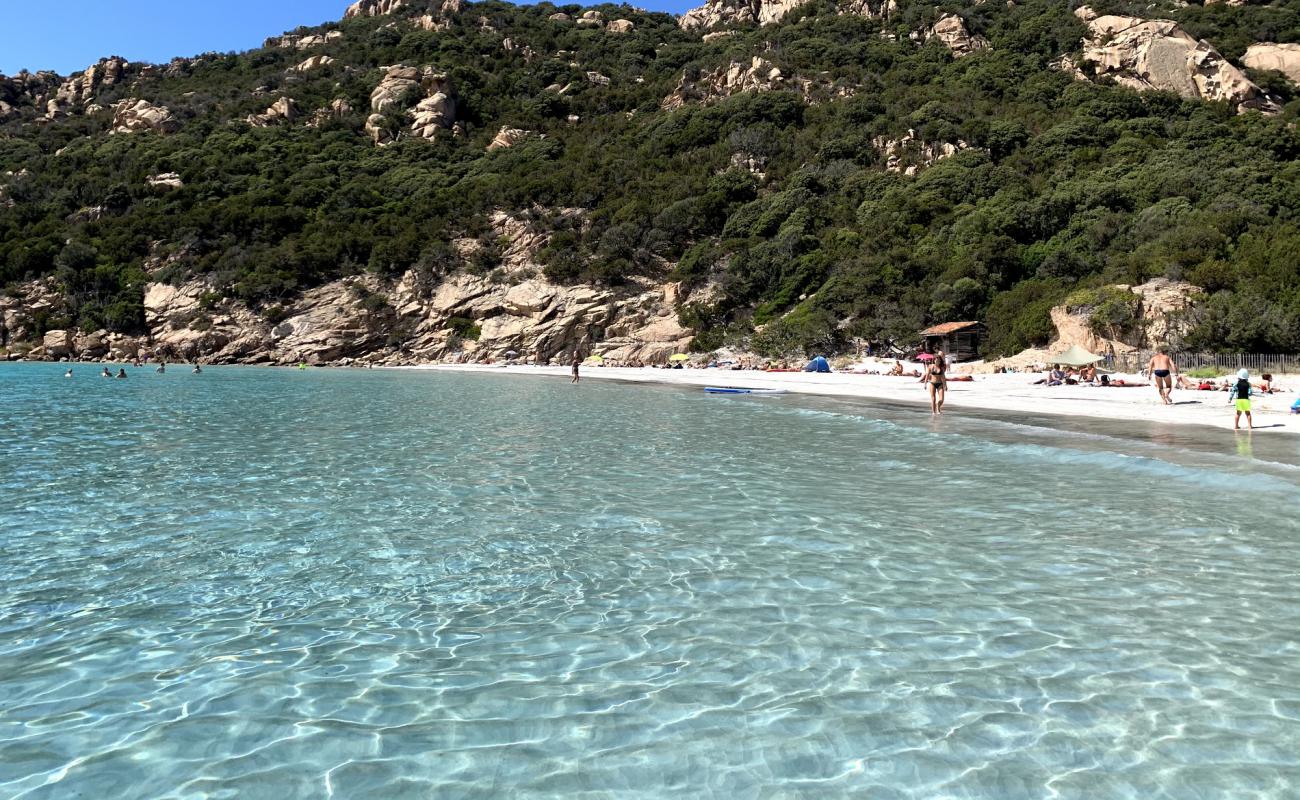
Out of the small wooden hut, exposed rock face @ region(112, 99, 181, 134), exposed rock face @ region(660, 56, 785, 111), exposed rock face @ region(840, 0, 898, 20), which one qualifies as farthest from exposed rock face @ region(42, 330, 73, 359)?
exposed rock face @ region(840, 0, 898, 20)

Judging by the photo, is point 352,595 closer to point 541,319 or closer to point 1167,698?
point 1167,698

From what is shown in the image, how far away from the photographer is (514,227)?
74.8 metres

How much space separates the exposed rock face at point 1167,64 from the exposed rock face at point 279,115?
9582 cm

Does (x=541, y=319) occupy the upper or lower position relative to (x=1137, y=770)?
upper

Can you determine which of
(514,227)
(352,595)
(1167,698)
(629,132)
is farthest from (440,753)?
(629,132)

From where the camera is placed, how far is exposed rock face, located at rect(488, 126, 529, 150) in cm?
9262

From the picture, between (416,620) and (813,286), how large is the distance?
57.7 m

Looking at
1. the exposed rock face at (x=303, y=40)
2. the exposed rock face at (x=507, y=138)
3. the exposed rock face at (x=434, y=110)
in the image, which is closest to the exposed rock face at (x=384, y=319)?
the exposed rock face at (x=507, y=138)

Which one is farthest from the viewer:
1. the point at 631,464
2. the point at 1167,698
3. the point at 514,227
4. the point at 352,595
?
the point at 514,227

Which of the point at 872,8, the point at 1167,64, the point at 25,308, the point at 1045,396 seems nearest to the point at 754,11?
the point at 872,8

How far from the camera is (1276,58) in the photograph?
82.1 metres

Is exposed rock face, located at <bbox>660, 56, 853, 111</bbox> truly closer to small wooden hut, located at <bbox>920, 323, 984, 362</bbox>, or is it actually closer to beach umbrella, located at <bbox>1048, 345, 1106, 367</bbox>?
small wooden hut, located at <bbox>920, 323, 984, 362</bbox>

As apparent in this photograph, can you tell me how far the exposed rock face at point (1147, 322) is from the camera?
1431 inches

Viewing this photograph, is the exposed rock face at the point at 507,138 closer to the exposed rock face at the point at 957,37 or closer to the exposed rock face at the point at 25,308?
the exposed rock face at the point at 25,308
